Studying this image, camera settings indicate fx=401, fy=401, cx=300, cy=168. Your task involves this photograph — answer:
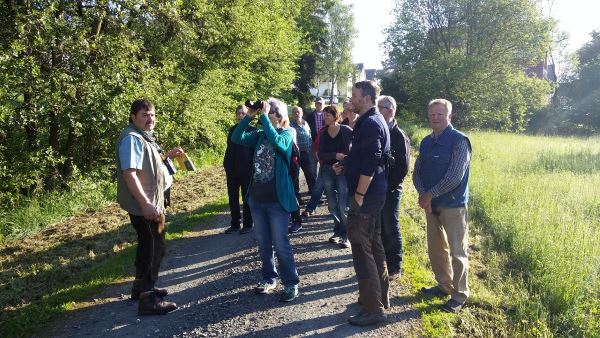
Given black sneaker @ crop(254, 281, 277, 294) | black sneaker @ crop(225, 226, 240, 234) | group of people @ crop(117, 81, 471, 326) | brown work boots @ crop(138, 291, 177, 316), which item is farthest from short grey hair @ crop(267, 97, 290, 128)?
black sneaker @ crop(225, 226, 240, 234)

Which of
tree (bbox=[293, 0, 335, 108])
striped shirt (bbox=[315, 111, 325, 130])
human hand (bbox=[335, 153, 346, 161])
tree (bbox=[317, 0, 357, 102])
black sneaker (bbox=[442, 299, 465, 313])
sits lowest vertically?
black sneaker (bbox=[442, 299, 465, 313])

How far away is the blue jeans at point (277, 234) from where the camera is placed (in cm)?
408

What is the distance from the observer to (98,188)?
28.2ft

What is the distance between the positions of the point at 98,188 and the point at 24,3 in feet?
12.2

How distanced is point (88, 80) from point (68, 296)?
4.49 m

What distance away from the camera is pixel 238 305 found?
411 centimetres

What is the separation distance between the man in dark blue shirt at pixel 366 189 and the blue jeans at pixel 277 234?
76 centimetres

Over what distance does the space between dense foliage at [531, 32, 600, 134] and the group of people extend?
2985cm

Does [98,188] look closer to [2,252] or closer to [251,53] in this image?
[2,252]

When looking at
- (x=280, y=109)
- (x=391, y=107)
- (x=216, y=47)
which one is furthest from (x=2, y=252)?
(x=216, y=47)

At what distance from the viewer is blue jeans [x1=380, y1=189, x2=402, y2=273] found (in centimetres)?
470

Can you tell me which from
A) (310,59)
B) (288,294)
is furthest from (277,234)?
(310,59)

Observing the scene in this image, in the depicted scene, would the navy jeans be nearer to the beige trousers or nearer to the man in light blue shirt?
the beige trousers

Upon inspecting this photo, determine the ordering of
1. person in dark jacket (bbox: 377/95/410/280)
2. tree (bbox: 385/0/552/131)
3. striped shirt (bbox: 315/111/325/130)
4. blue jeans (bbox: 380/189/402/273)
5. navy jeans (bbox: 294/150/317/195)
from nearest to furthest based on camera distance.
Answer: person in dark jacket (bbox: 377/95/410/280), blue jeans (bbox: 380/189/402/273), navy jeans (bbox: 294/150/317/195), striped shirt (bbox: 315/111/325/130), tree (bbox: 385/0/552/131)
